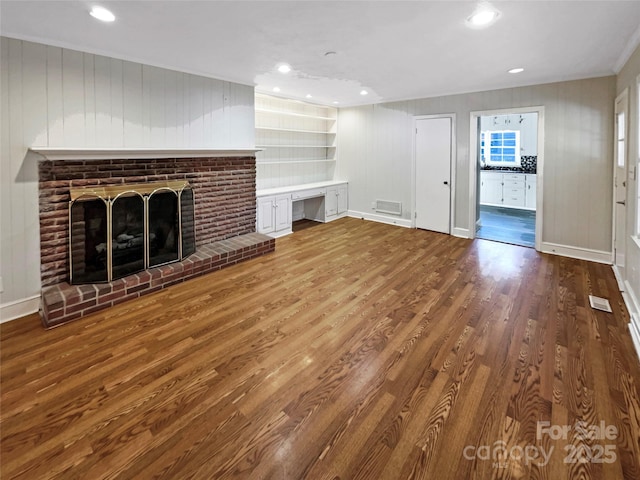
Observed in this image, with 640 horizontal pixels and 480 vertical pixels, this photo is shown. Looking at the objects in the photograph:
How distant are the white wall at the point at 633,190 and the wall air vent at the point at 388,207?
367 centimetres

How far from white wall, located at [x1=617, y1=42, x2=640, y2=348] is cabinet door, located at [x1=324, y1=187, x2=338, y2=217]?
468 centimetres

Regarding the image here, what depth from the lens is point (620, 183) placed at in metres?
3.92

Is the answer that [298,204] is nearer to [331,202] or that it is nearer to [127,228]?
[331,202]

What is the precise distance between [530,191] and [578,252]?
12.8ft

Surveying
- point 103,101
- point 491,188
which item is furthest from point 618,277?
point 103,101

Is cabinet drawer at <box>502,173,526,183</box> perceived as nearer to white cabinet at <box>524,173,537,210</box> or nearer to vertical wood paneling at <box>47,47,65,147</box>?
white cabinet at <box>524,173,537,210</box>

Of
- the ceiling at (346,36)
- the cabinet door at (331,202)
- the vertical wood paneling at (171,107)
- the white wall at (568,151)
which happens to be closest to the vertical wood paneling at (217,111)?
the ceiling at (346,36)

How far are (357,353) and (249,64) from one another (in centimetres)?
348

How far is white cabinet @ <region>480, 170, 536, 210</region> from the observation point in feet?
26.6

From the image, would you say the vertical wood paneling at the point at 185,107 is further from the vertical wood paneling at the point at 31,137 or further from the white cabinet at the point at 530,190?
the white cabinet at the point at 530,190

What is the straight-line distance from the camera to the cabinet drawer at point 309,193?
6.20 meters

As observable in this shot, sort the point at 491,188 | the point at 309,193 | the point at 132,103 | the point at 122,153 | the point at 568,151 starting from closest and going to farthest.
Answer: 1. the point at 122,153
2. the point at 132,103
3. the point at 568,151
4. the point at 309,193
5. the point at 491,188

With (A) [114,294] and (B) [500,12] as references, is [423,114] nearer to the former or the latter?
(B) [500,12]

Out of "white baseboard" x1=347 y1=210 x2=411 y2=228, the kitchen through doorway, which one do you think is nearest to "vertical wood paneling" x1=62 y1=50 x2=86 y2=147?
"white baseboard" x1=347 y1=210 x2=411 y2=228
